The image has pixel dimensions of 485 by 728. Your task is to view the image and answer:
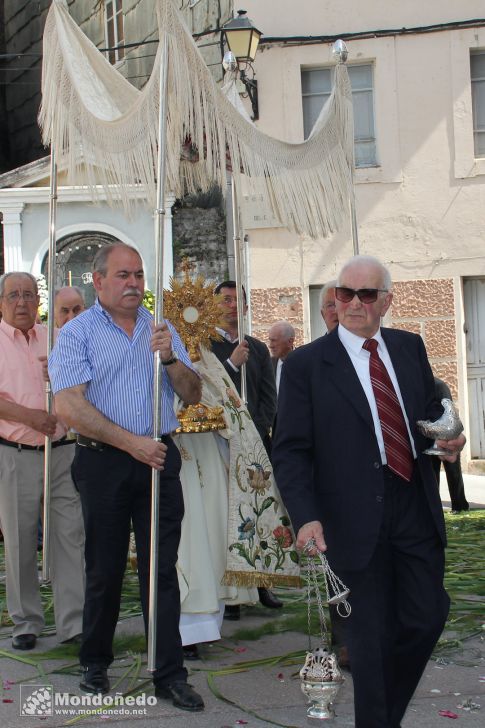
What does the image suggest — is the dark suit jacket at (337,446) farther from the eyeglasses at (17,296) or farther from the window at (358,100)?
the window at (358,100)

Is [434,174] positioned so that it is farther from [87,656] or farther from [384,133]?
[87,656]

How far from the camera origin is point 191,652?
583cm

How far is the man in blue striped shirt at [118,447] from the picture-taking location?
495 centimetres

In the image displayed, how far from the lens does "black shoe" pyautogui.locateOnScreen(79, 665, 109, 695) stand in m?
5.08

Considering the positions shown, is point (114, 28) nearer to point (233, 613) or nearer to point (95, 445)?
point (233, 613)

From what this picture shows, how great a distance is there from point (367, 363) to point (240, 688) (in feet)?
6.26

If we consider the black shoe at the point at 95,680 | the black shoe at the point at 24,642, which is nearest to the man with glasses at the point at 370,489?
the black shoe at the point at 95,680

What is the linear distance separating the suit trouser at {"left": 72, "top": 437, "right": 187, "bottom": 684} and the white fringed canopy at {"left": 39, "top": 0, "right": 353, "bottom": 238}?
1.49 meters

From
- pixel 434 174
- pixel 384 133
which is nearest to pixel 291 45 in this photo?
pixel 384 133

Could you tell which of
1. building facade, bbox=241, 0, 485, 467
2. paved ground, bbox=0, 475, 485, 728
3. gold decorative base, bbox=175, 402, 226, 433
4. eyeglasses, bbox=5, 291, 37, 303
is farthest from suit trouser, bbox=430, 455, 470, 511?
eyeglasses, bbox=5, 291, 37, 303

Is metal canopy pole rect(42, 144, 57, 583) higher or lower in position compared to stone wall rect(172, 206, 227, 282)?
lower

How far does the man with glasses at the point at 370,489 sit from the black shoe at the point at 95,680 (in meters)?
1.54

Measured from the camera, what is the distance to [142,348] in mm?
5195

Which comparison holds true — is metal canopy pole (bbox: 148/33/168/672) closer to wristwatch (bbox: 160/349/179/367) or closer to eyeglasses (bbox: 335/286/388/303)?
wristwatch (bbox: 160/349/179/367)
